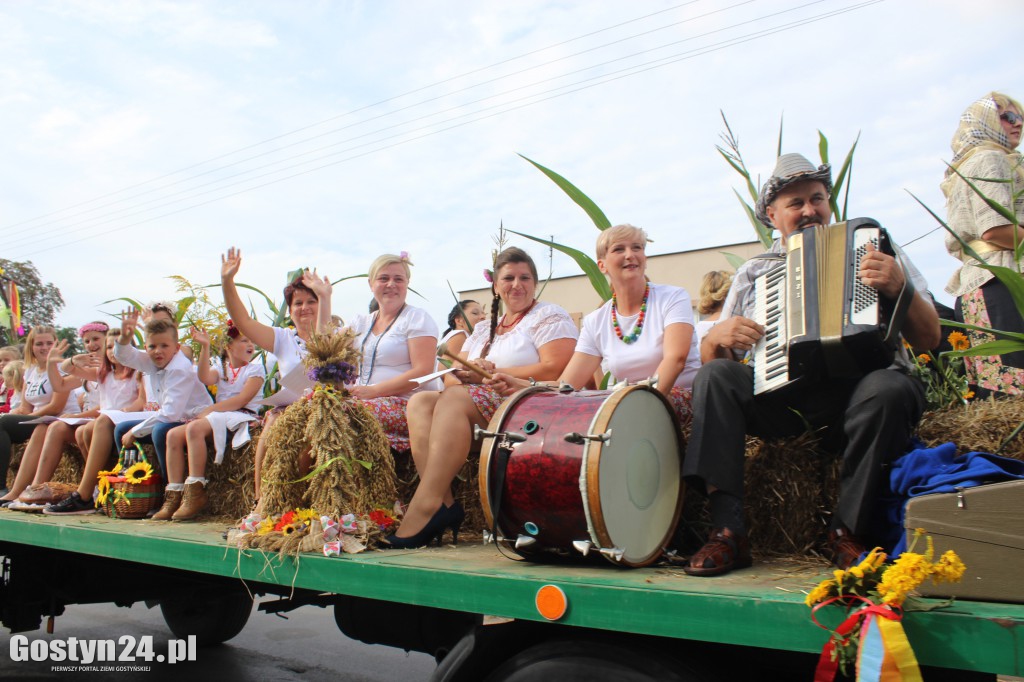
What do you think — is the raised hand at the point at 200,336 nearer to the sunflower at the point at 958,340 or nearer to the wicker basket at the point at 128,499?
the wicker basket at the point at 128,499

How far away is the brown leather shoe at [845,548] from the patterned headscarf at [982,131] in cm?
205

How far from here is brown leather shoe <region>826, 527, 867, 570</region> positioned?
2.11 metres

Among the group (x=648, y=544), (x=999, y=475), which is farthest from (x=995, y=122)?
(x=648, y=544)

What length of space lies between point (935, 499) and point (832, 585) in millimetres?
328

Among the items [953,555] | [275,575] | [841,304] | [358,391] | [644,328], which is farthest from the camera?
[358,391]

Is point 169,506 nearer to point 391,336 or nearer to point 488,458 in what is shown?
point 391,336

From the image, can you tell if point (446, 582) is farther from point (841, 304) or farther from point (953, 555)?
point (841, 304)

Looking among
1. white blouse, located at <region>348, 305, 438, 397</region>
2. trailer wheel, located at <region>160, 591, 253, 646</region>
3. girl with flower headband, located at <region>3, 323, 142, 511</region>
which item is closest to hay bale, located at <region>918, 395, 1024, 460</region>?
white blouse, located at <region>348, 305, 438, 397</region>

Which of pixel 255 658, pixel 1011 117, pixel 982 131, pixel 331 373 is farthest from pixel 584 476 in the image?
pixel 255 658

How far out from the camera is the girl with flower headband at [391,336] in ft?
12.7

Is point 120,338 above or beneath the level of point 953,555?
above

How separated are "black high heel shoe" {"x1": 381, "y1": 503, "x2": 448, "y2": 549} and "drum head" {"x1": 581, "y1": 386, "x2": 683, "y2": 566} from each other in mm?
903

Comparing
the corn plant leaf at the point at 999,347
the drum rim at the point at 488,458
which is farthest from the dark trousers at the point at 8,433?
the corn plant leaf at the point at 999,347

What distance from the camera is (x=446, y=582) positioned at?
218 cm
